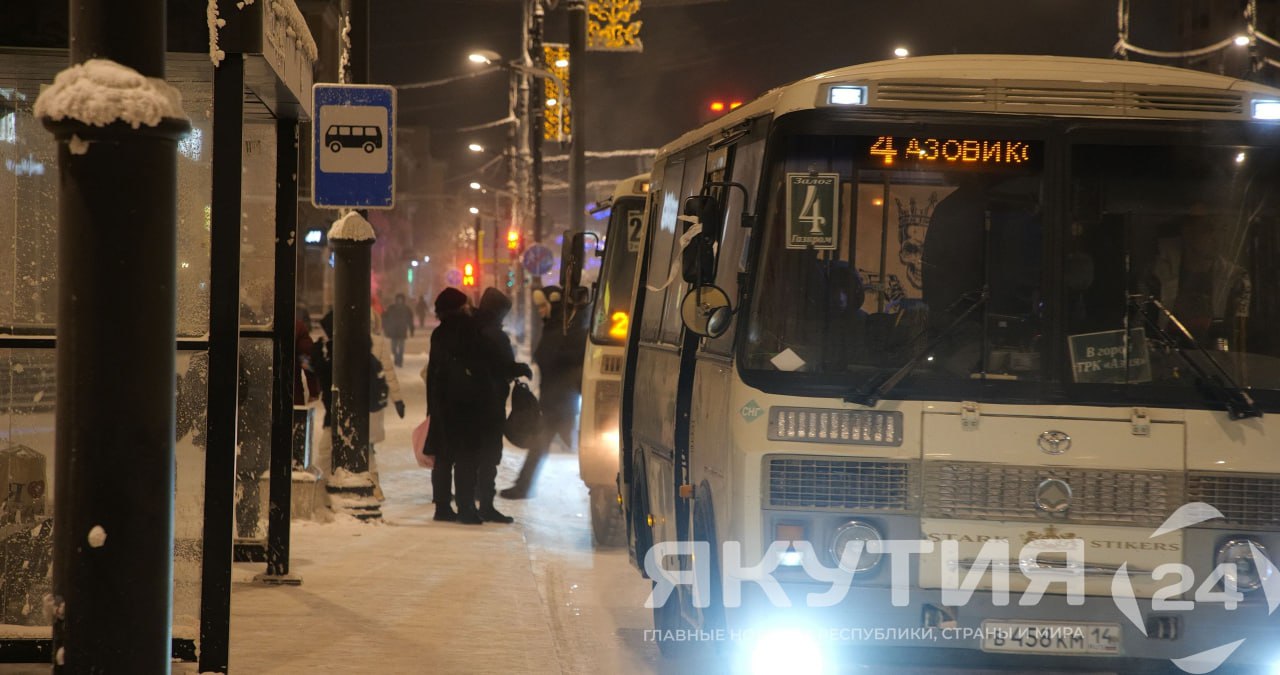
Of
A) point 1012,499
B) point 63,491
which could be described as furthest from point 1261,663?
point 63,491

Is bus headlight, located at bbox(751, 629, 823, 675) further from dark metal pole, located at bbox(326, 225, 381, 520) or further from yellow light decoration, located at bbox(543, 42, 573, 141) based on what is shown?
yellow light decoration, located at bbox(543, 42, 573, 141)

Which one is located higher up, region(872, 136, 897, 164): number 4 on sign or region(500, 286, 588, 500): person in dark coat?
region(872, 136, 897, 164): number 4 on sign

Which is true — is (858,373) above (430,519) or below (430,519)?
above

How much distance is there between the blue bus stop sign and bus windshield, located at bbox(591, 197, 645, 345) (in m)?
2.63

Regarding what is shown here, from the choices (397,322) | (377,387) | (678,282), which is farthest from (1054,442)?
(397,322)

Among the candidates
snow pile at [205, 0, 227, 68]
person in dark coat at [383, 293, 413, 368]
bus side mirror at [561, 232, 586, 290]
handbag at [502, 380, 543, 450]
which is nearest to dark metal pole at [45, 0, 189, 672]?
snow pile at [205, 0, 227, 68]

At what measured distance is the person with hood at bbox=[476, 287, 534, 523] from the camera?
12.7 m

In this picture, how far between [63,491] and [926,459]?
10.5ft

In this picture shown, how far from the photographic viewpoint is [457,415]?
12633 mm

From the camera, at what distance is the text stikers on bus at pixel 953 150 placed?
234 inches

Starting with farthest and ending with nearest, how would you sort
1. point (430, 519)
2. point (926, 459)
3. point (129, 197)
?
point (430, 519) < point (926, 459) < point (129, 197)

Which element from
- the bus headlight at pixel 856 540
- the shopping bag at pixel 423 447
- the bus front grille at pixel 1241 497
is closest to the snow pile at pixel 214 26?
the bus headlight at pixel 856 540

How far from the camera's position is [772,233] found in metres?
5.90

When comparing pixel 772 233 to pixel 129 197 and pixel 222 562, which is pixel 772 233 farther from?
pixel 129 197
